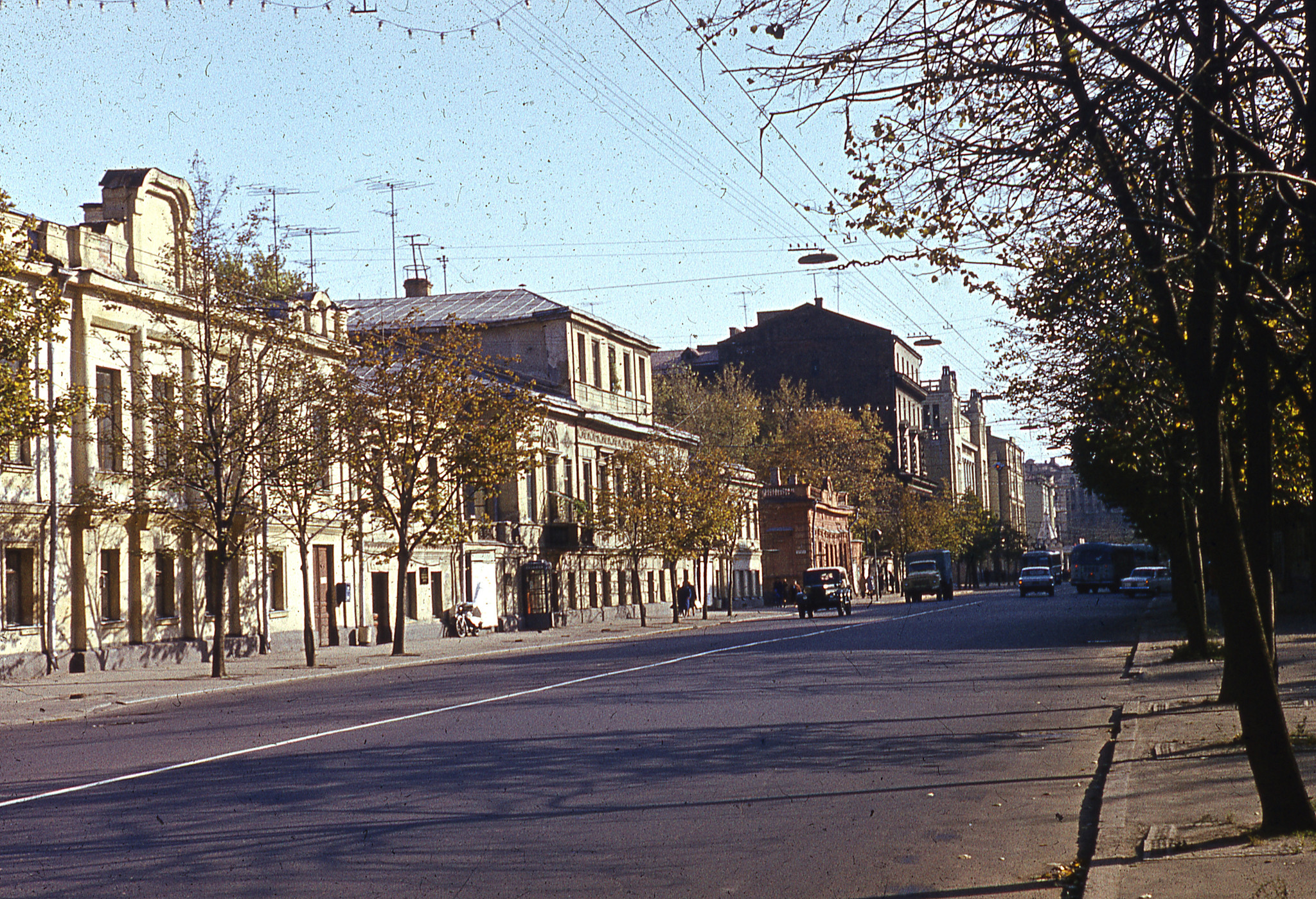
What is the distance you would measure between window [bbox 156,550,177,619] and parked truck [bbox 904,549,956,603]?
5424cm

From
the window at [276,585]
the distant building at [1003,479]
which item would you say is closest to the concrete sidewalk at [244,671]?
the window at [276,585]

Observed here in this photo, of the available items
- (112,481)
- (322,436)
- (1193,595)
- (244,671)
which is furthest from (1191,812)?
(112,481)

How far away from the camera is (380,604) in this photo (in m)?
46.8

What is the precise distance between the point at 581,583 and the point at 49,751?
46596mm

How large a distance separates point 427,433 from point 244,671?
28.7 feet

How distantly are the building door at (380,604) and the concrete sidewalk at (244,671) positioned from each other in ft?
2.33

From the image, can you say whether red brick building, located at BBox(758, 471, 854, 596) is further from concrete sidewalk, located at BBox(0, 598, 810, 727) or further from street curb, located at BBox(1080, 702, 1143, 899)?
street curb, located at BBox(1080, 702, 1143, 899)

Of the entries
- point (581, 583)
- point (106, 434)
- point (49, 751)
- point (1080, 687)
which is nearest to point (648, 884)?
point (49, 751)

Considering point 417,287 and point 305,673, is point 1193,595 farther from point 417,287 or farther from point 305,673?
point 417,287

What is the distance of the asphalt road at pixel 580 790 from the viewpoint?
306 inches

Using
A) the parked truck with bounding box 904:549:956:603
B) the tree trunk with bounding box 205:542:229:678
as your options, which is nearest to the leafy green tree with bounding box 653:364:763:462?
the parked truck with bounding box 904:549:956:603

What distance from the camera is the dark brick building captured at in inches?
4621

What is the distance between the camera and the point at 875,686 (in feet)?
65.1

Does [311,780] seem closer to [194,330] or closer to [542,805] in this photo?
[542,805]
